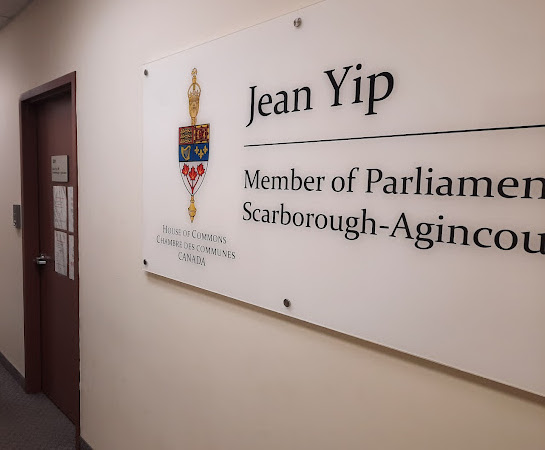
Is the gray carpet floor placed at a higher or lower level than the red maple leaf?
lower

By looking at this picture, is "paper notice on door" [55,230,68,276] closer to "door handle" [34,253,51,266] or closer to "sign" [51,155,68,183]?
"door handle" [34,253,51,266]

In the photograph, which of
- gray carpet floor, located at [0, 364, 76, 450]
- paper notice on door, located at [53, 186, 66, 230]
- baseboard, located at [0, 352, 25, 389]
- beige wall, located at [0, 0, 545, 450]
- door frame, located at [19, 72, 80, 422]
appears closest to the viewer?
beige wall, located at [0, 0, 545, 450]

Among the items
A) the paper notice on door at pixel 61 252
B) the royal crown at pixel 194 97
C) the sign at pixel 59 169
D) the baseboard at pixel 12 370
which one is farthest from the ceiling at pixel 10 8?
the baseboard at pixel 12 370

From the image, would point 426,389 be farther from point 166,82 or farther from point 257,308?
point 166,82

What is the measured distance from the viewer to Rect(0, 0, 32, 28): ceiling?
7.98 feet

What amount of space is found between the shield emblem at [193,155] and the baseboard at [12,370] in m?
2.47

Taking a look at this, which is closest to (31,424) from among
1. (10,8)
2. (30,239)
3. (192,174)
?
(30,239)

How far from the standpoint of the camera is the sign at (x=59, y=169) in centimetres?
229

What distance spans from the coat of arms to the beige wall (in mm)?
206

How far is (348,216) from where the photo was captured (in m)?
0.94

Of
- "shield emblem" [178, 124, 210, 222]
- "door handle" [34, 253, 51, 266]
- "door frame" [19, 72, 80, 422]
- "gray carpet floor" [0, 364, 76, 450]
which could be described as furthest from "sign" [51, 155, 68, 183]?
"gray carpet floor" [0, 364, 76, 450]

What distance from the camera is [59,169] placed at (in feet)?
7.75

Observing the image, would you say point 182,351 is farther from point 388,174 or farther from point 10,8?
point 10,8

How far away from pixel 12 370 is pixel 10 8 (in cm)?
258
